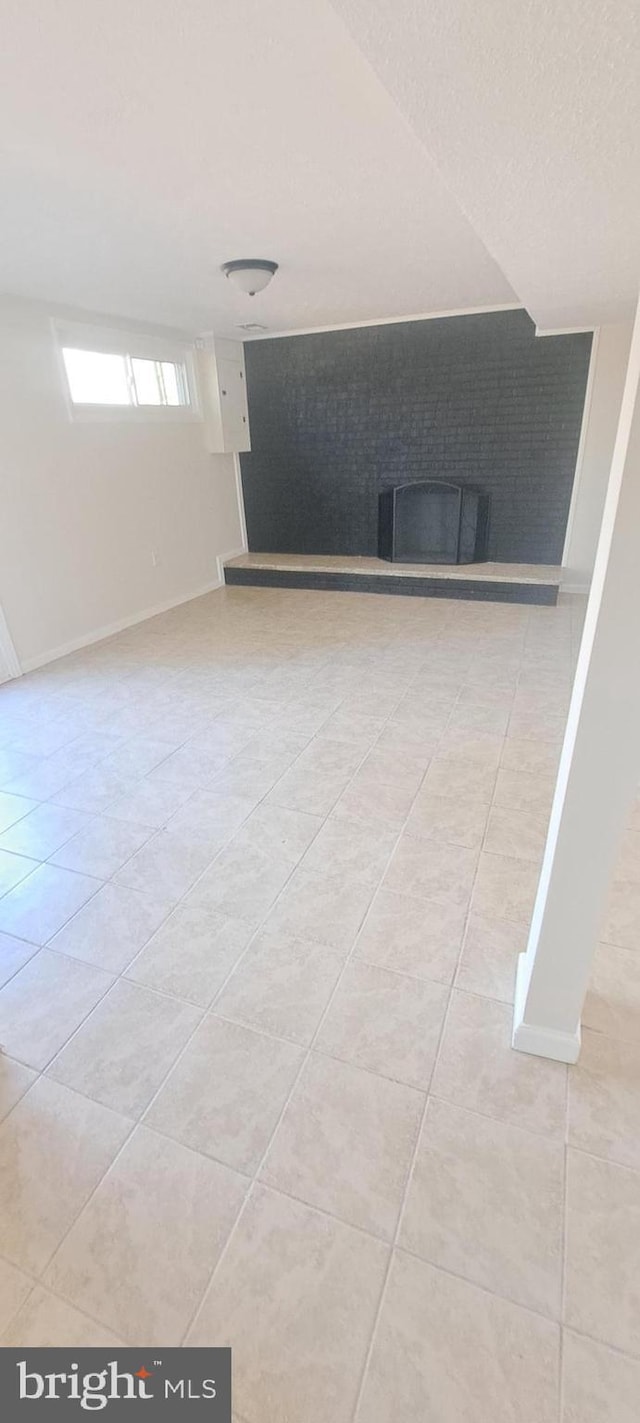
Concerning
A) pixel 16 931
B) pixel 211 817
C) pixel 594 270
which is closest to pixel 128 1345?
pixel 16 931

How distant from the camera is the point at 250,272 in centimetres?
299

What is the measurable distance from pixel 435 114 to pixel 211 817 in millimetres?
2097

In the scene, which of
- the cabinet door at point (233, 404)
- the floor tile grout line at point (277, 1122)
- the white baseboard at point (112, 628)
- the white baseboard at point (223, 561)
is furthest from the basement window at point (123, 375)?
the floor tile grout line at point (277, 1122)

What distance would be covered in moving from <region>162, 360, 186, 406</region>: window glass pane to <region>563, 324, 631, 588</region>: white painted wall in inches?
132

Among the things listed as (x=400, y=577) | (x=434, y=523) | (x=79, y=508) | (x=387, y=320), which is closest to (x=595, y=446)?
(x=434, y=523)

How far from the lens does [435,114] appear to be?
0.76 meters

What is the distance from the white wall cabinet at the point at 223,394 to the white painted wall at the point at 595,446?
299cm

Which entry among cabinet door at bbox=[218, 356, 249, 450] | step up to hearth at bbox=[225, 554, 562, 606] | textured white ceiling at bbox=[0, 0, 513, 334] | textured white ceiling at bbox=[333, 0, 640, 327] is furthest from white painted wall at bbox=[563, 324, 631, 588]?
textured white ceiling at bbox=[333, 0, 640, 327]

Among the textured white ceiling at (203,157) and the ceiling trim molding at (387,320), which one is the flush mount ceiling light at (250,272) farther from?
the ceiling trim molding at (387,320)

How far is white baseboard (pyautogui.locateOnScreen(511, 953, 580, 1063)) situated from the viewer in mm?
1433

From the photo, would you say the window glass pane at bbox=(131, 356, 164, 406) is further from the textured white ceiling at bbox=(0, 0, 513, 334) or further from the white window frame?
the textured white ceiling at bbox=(0, 0, 513, 334)

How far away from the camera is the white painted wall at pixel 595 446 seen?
4.50m

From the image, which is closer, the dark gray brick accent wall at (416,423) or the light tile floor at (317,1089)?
the light tile floor at (317,1089)

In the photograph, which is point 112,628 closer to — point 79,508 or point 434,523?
point 79,508
